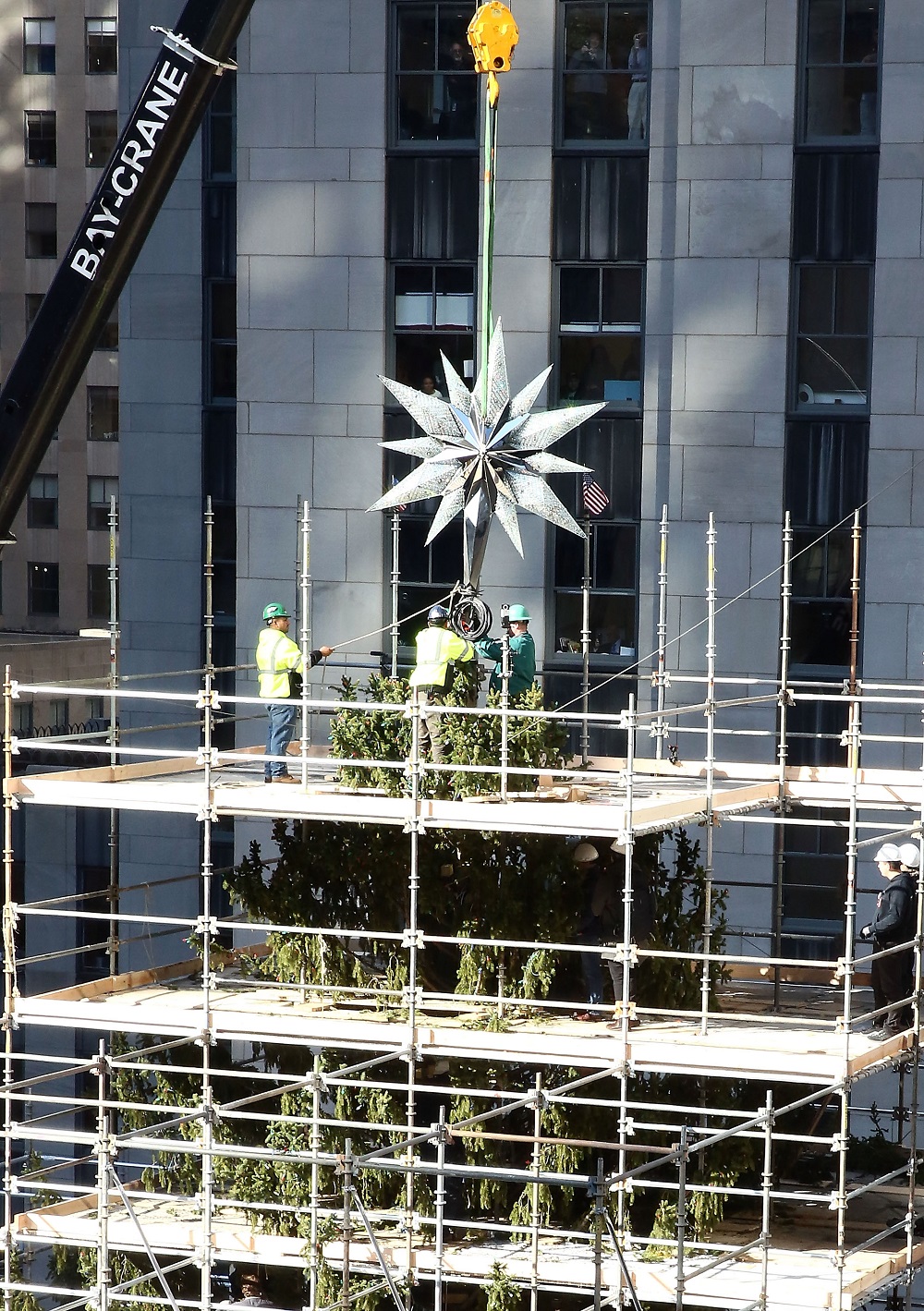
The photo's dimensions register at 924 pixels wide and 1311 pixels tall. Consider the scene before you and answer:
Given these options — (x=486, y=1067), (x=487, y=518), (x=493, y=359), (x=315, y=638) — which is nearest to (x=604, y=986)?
(x=486, y=1067)

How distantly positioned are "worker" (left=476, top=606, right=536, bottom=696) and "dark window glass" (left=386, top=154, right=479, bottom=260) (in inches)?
389

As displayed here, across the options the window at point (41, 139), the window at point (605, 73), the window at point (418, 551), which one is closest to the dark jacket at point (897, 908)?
the window at point (418, 551)

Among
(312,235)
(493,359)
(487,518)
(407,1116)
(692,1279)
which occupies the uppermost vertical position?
(312,235)

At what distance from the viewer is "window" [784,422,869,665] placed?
30.4 meters

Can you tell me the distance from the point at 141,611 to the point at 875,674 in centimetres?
1217

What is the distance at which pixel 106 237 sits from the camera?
2094cm

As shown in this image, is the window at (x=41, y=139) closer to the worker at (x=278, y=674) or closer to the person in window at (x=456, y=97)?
the person in window at (x=456, y=97)

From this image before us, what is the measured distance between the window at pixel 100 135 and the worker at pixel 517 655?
5298cm

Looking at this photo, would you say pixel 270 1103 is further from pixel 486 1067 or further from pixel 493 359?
pixel 493 359

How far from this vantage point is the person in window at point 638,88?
31.0 m

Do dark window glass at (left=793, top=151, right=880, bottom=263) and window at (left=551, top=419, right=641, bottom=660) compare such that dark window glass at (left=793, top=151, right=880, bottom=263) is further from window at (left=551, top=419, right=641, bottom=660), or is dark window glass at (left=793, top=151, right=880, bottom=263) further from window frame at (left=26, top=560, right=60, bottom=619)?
window frame at (left=26, top=560, right=60, bottom=619)

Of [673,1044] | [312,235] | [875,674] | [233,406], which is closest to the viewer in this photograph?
[673,1044]

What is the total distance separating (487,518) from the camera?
72.2 feet

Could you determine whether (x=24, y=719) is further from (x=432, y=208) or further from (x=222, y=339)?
(x=432, y=208)
